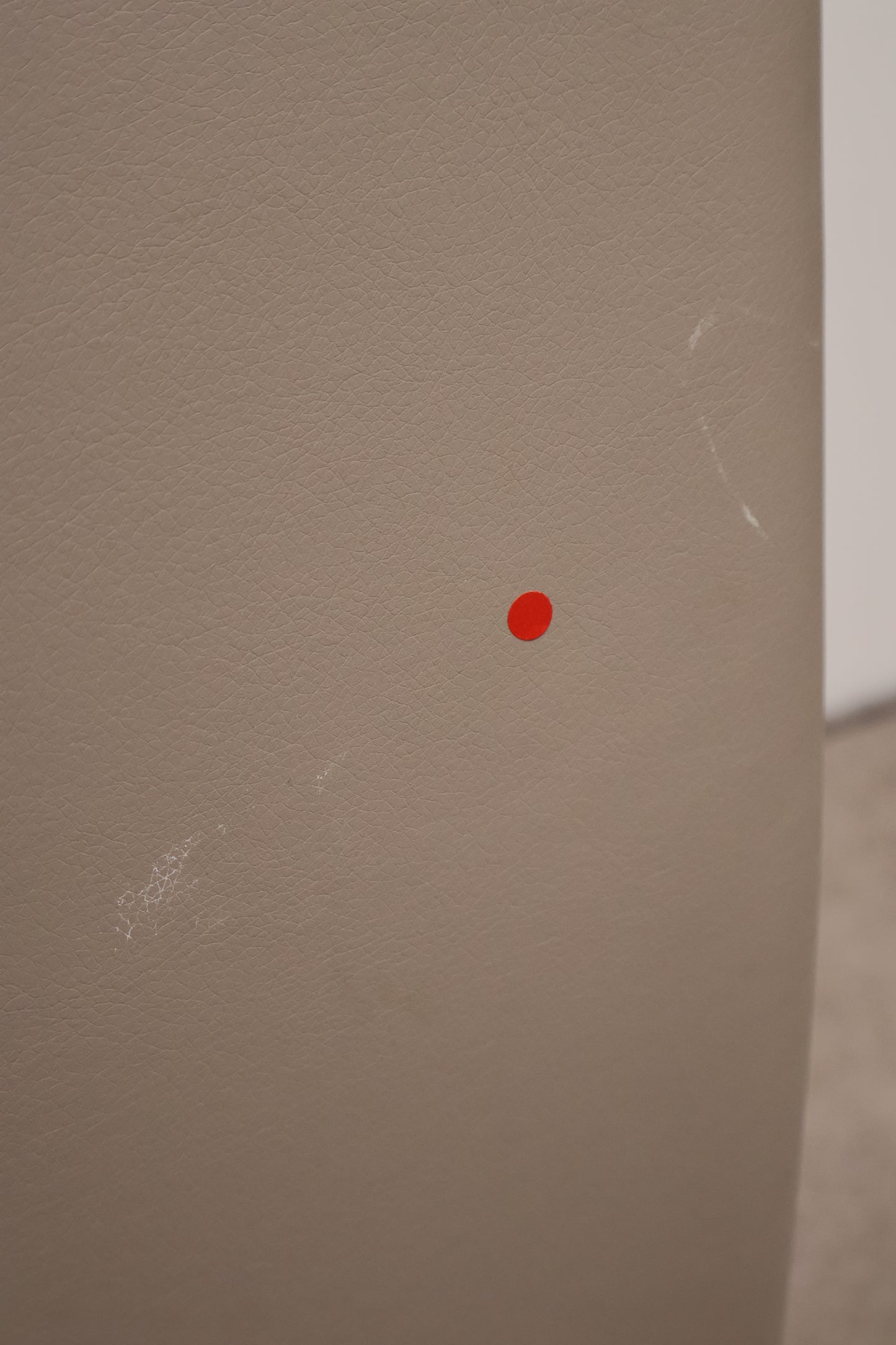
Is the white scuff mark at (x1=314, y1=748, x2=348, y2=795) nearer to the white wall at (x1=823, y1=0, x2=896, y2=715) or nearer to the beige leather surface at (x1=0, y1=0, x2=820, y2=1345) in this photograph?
the beige leather surface at (x1=0, y1=0, x2=820, y2=1345)

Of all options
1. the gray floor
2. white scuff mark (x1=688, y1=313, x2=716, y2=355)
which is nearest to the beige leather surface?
white scuff mark (x1=688, y1=313, x2=716, y2=355)

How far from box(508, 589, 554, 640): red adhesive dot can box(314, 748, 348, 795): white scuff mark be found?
8 centimetres

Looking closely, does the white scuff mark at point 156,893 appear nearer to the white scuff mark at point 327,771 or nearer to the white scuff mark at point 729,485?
the white scuff mark at point 327,771

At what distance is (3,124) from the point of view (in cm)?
32

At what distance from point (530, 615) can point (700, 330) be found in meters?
0.13

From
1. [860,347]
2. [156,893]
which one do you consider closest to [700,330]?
[156,893]

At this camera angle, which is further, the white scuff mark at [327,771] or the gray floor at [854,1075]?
the gray floor at [854,1075]

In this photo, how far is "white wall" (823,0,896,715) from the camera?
2.39 ft

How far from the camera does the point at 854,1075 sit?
0.80 metres

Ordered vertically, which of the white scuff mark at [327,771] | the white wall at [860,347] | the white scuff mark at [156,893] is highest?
the white wall at [860,347]

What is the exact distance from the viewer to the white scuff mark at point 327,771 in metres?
0.41

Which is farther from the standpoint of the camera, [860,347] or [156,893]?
[860,347]

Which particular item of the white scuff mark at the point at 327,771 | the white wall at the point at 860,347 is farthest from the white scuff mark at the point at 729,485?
the white wall at the point at 860,347

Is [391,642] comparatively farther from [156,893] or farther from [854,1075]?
[854,1075]
